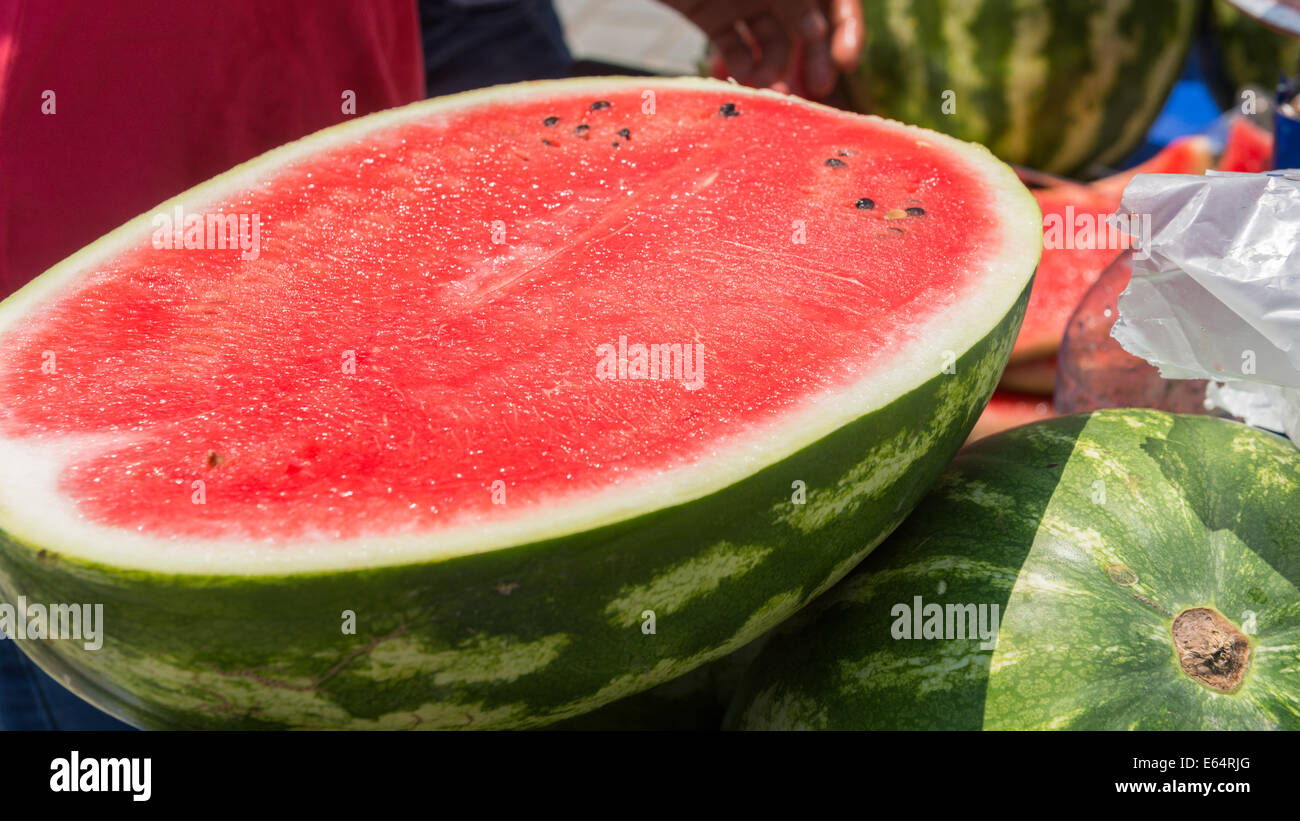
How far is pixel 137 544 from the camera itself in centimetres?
81

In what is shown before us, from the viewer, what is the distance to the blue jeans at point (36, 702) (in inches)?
66.1

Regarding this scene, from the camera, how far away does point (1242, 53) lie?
109 inches

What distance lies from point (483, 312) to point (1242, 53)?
2555 millimetres

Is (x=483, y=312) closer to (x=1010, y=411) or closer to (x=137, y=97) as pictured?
(x=137, y=97)

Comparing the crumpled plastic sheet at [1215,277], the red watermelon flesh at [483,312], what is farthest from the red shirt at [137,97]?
the crumpled plastic sheet at [1215,277]

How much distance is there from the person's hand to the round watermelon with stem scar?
3.60 feet

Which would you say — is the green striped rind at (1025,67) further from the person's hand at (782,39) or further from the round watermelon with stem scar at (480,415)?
the round watermelon with stem scar at (480,415)

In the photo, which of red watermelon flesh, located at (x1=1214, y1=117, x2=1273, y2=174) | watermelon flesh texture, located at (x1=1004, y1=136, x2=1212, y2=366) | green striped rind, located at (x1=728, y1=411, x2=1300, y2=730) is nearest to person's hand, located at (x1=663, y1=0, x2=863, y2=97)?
watermelon flesh texture, located at (x1=1004, y1=136, x2=1212, y2=366)

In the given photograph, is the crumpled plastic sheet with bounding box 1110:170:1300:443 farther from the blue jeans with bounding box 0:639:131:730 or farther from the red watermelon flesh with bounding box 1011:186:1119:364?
the blue jeans with bounding box 0:639:131:730

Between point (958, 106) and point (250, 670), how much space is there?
2.13m

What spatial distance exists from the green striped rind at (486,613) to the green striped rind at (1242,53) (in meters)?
2.27

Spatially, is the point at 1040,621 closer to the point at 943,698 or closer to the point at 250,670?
the point at 943,698
